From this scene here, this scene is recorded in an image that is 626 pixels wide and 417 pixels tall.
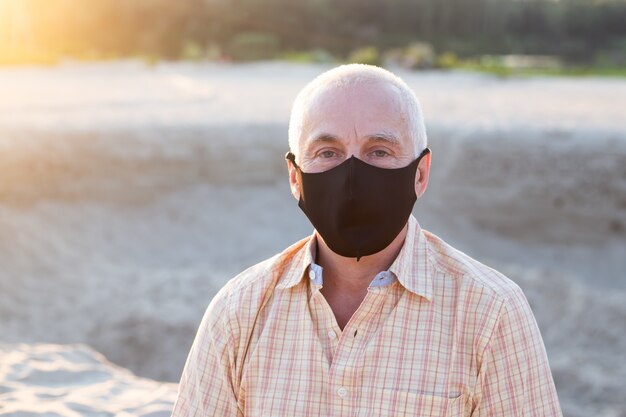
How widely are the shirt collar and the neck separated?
54 mm

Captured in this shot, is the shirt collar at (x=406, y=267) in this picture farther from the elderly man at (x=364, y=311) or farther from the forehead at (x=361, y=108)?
the forehead at (x=361, y=108)

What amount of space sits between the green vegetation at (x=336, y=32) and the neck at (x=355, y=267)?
1820 centimetres

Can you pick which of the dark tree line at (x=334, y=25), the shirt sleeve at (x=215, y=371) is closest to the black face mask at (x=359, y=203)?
the shirt sleeve at (x=215, y=371)

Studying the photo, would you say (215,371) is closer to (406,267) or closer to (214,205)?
(406,267)

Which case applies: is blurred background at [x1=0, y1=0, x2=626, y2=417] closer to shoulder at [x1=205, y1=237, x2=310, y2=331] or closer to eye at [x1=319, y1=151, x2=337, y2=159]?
shoulder at [x1=205, y1=237, x2=310, y2=331]

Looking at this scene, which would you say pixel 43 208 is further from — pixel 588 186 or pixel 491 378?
pixel 491 378

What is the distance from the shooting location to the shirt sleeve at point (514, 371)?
2.15 m

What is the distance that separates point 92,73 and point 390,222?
18769mm

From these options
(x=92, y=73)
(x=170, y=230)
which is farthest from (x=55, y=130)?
(x=92, y=73)

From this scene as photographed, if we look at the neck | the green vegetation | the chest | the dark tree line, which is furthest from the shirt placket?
the dark tree line

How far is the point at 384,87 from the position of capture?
2.22 m

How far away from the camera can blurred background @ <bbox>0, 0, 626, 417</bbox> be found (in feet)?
25.1

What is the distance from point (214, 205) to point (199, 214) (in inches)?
10.5

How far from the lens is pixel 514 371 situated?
2158 mm
